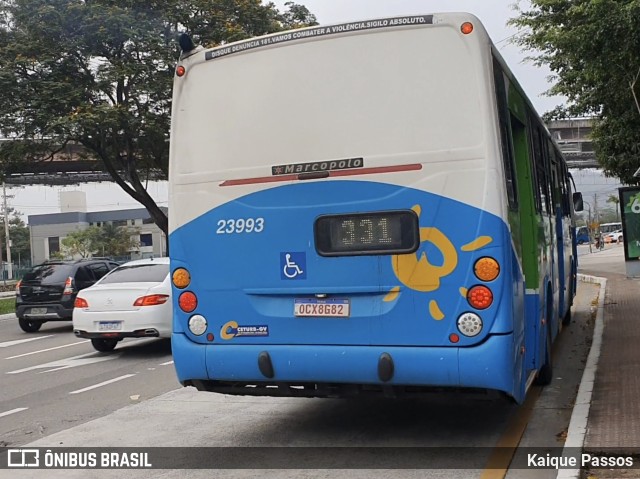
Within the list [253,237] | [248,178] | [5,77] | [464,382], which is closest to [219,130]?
[248,178]

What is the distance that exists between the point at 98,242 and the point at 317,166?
74.7 metres

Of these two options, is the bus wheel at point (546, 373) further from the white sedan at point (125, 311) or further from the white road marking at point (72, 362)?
the white road marking at point (72, 362)

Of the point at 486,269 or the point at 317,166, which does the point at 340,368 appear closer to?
the point at 486,269

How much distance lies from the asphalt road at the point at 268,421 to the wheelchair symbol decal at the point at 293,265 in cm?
142

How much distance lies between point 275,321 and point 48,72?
20.7 metres

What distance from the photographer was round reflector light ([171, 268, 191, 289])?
663cm

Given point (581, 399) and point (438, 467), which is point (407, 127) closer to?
point (438, 467)

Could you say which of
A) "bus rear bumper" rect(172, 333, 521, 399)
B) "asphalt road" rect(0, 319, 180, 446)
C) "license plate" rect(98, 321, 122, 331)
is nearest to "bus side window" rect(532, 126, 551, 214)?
"bus rear bumper" rect(172, 333, 521, 399)

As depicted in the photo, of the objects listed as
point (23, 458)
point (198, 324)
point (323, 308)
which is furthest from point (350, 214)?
point (23, 458)

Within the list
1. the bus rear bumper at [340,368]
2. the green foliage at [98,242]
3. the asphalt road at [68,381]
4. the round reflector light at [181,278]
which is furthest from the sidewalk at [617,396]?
the green foliage at [98,242]

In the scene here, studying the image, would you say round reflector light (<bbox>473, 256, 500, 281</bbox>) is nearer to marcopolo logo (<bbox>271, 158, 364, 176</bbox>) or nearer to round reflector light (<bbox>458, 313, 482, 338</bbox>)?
round reflector light (<bbox>458, 313, 482, 338</bbox>)

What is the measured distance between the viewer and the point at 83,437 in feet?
24.6

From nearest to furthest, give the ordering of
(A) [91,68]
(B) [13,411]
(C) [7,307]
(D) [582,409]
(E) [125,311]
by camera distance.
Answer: (D) [582,409], (B) [13,411], (E) [125,311], (A) [91,68], (C) [7,307]

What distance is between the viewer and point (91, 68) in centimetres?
2500
